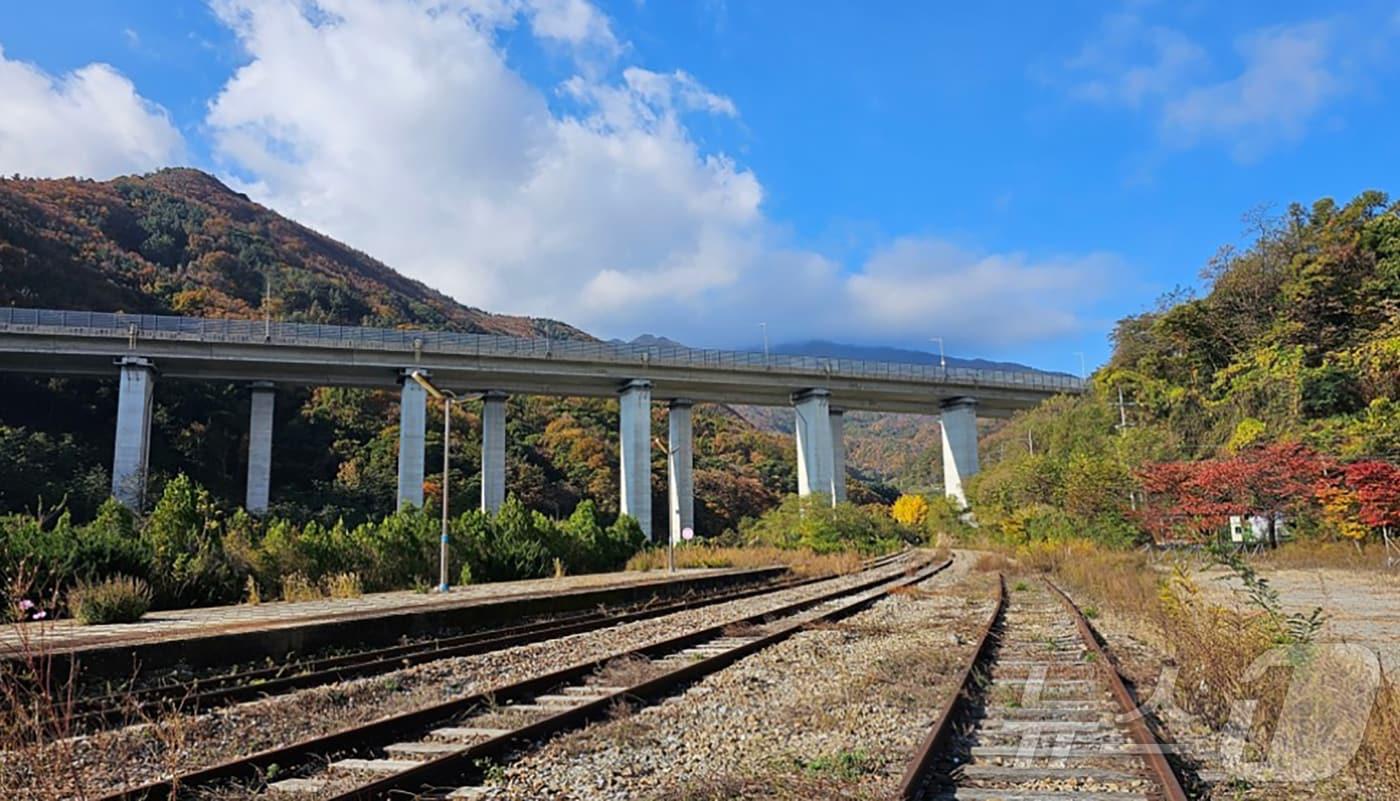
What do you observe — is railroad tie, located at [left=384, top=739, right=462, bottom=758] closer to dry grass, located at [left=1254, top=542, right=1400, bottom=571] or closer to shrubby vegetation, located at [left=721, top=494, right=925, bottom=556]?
dry grass, located at [left=1254, top=542, right=1400, bottom=571]

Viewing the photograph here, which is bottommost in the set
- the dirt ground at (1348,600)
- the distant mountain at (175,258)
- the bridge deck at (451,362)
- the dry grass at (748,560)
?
the dirt ground at (1348,600)

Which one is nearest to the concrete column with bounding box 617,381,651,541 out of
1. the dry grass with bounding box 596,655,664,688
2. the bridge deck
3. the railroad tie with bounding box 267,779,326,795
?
the bridge deck

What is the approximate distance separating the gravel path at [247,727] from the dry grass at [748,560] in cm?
2208

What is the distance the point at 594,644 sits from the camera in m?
12.9

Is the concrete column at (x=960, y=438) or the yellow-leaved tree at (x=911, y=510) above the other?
the concrete column at (x=960, y=438)

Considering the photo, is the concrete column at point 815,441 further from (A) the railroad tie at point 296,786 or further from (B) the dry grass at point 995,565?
(A) the railroad tie at point 296,786

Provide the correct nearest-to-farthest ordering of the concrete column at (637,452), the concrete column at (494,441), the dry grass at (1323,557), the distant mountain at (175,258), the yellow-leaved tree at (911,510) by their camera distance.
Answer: the dry grass at (1323,557)
the concrete column at (494,441)
the concrete column at (637,452)
the distant mountain at (175,258)
the yellow-leaved tree at (911,510)

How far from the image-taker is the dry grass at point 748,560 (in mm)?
34469

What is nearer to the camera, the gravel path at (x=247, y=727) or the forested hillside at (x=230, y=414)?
the gravel path at (x=247, y=727)

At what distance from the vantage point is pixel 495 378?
53.6 meters

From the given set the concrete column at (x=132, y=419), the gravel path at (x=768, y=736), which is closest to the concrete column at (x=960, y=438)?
the concrete column at (x=132, y=419)

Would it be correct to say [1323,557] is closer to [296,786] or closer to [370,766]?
Answer: [370,766]

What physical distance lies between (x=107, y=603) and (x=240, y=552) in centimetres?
681

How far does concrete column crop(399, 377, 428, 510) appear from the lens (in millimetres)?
49406
